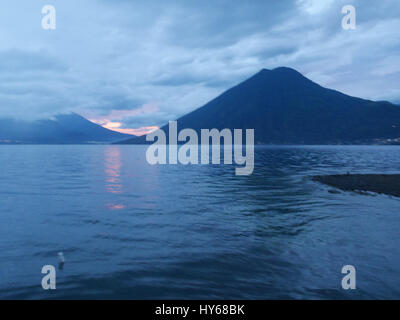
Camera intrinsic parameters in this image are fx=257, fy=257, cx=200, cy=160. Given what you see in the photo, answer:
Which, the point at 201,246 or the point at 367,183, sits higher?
the point at 367,183

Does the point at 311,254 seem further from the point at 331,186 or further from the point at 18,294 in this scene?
the point at 331,186

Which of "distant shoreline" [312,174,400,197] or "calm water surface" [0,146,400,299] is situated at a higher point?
"distant shoreline" [312,174,400,197]

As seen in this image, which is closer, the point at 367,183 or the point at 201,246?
the point at 201,246

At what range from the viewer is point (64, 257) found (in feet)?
42.7

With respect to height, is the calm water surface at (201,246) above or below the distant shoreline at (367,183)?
below

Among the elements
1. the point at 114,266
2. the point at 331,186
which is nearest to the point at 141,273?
the point at 114,266

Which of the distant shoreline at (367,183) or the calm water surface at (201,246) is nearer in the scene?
the calm water surface at (201,246)

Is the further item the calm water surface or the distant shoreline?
the distant shoreline

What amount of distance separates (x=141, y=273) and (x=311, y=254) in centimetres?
855

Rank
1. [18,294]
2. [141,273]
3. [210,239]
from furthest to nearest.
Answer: [210,239]
[141,273]
[18,294]
